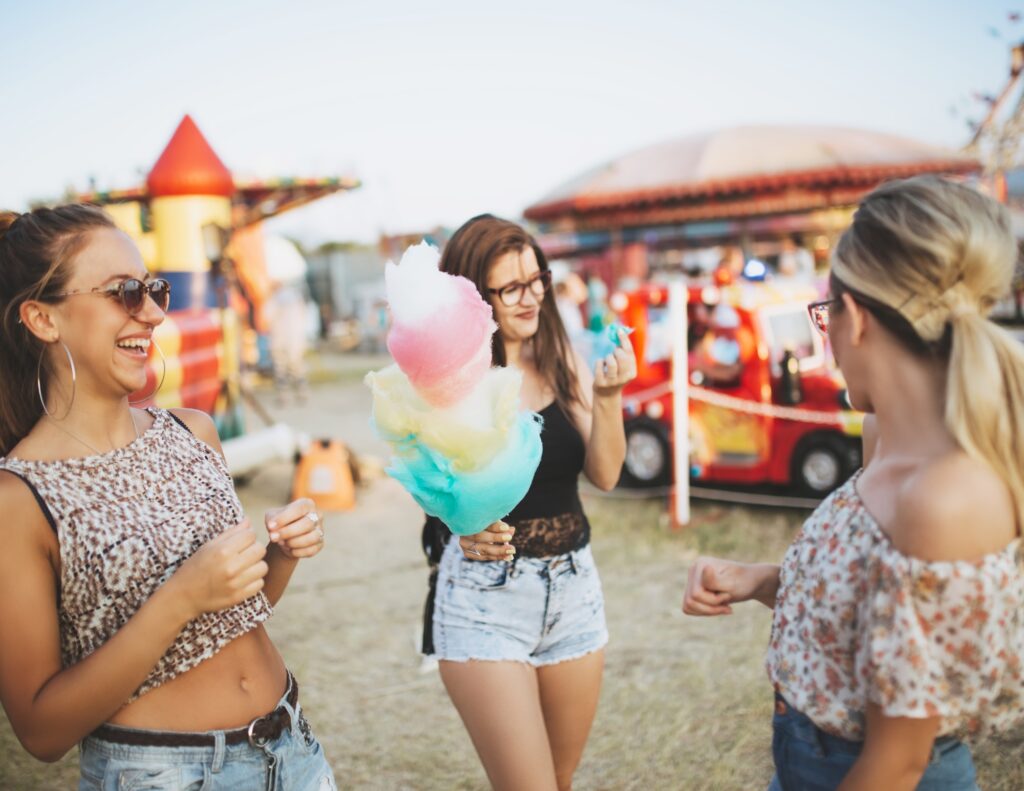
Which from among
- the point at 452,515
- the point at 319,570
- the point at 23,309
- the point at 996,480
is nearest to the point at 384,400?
the point at 452,515

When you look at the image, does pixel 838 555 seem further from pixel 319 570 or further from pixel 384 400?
pixel 319 570

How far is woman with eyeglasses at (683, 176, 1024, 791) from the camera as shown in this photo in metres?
1.09

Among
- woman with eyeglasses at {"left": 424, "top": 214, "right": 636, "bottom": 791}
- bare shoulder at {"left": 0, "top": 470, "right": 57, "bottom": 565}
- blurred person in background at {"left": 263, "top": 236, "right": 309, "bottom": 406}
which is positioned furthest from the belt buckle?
blurred person in background at {"left": 263, "top": 236, "right": 309, "bottom": 406}

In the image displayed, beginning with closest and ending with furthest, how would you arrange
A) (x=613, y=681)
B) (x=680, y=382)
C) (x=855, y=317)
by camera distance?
(x=855, y=317), (x=613, y=681), (x=680, y=382)

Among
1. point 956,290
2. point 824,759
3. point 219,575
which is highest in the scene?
point 956,290

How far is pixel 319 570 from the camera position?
5.70 metres

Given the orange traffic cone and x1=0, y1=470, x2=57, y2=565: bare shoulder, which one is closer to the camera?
x1=0, y1=470, x2=57, y2=565: bare shoulder

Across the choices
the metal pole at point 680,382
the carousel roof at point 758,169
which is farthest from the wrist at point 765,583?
the carousel roof at point 758,169

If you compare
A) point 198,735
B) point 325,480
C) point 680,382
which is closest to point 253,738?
point 198,735

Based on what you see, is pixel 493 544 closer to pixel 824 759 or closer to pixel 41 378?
pixel 824 759

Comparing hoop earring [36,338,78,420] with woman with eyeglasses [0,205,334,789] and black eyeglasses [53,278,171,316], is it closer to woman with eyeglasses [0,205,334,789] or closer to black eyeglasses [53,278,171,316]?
woman with eyeglasses [0,205,334,789]

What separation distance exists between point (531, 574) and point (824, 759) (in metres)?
0.91

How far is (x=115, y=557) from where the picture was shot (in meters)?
→ 1.40

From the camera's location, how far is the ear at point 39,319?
4.80 ft
